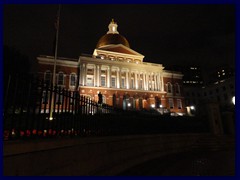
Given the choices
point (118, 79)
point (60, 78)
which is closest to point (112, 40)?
point (118, 79)

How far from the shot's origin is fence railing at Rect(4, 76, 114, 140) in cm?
335

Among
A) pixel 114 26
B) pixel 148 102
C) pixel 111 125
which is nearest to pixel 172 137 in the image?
pixel 111 125

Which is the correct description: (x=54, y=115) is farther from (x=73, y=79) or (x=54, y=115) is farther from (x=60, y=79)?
(x=73, y=79)

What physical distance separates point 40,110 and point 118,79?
35.4 metres

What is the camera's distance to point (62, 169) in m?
3.72

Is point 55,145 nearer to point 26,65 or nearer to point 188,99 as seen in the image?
point 26,65

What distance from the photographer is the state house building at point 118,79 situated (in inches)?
1426

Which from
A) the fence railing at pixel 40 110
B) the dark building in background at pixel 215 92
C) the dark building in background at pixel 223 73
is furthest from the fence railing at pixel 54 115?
the dark building in background at pixel 223 73

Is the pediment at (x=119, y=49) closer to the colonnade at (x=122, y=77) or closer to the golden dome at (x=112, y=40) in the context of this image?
the golden dome at (x=112, y=40)

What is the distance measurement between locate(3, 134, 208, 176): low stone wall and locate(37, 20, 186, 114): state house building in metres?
27.5

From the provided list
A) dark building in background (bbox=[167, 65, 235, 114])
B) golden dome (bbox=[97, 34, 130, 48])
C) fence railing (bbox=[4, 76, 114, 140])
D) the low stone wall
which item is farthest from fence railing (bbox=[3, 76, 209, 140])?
golden dome (bbox=[97, 34, 130, 48])

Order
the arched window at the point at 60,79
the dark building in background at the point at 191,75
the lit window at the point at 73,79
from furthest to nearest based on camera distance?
the dark building in background at the point at 191,75 → the lit window at the point at 73,79 → the arched window at the point at 60,79

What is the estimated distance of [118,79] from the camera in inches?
1544

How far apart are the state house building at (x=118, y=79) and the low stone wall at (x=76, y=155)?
27546 mm
